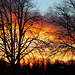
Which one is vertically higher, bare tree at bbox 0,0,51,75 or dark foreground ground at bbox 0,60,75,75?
bare tree at bbox 0,0,51,75

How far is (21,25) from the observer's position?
1088 centimetres

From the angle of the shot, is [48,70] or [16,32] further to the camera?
[48,70]

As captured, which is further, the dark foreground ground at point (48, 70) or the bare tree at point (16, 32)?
the dark foreground ground at point (48, 70)

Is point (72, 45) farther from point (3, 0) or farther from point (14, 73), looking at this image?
point (3, 0)

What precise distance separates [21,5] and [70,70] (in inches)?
382

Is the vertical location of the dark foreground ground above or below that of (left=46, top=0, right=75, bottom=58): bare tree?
below

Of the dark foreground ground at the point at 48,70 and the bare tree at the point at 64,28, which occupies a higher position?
the bare tree at the point at 64,28

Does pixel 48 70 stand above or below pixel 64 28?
below

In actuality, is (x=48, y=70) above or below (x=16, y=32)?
below

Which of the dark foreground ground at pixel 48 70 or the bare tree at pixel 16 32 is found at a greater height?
the bare tree at pixel 16 32

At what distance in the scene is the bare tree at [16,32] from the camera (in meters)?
9.59

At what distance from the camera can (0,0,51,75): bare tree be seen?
959 cm

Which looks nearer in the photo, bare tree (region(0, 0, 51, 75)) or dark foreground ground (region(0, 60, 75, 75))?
bare tree (region(0, 0, 51, 75))

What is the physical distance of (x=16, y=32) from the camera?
10.5m
